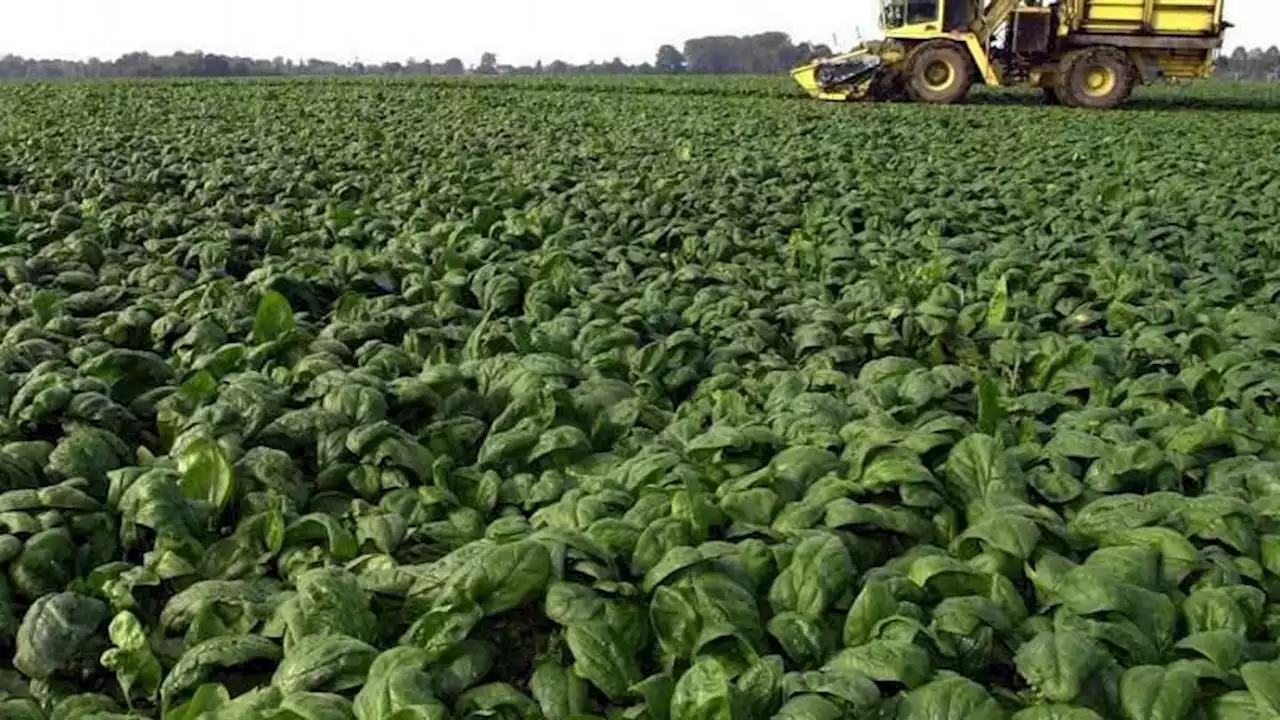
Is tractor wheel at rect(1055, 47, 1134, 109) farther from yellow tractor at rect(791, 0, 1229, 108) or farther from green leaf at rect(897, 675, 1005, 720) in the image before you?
green leaf at rect(897, 675, 1005, 720)

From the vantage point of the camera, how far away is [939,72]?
25.4 metres

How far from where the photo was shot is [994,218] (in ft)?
32.4

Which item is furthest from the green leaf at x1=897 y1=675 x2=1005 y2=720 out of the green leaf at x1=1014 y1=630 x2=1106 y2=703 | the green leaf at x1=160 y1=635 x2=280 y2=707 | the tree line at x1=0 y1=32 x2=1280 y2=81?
the tree line at x1=0 y1=32 x2=1280 y2=81

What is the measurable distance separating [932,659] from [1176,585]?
33.3 inches

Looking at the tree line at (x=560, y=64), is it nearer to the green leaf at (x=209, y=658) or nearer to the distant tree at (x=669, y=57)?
the distant tree at (x=669, y=57)

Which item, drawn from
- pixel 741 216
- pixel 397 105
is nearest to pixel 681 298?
pixel 741 216

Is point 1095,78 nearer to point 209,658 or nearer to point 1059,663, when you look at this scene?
point 1059,663

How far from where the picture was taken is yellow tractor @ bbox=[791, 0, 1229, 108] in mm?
25047

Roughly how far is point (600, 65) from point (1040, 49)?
98575 mm

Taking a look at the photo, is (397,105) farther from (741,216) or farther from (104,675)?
(104,675)

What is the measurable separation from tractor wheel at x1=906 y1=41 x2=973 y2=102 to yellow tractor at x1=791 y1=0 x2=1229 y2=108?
2 cm

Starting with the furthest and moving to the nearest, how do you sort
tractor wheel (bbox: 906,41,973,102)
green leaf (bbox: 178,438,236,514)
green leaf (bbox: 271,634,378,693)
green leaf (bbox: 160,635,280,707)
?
tractor wheel (bbox: 906,41,973,102), green leaf (bbox: 178,438,236,514), green leaf (bbox: 160,635,280,707), green leaf (bbox: 271,634,378,693)

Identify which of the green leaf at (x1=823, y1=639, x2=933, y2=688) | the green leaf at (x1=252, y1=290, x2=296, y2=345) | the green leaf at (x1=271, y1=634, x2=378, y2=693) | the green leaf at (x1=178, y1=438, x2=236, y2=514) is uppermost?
the green leaf at (x1=252, y1=290, x2=296, y2=345)

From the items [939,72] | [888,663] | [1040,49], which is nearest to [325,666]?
[888,663]
